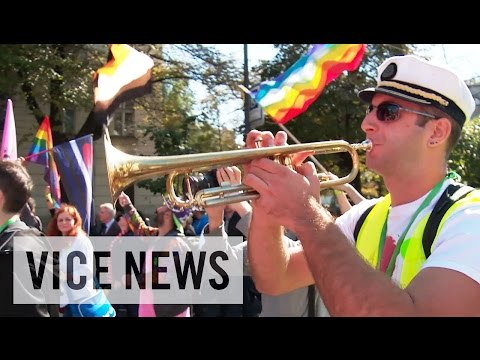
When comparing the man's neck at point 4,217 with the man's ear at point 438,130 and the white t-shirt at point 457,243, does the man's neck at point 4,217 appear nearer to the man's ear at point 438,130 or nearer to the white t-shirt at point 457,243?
the white t-shirt at point 457,243

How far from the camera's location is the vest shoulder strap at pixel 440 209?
201 centimetres

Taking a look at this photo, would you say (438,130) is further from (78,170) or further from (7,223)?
A: (78,170)

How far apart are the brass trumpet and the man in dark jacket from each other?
913mm

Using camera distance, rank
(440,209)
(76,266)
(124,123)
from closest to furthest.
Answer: (440,209) → (76,266) → (124,123)

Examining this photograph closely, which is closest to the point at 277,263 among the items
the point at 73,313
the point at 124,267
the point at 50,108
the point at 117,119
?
the point at 73,313

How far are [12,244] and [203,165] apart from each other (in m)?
1.43

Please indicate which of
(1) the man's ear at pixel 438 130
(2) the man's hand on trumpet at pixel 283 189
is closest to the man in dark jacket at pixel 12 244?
(2) the man's hand on trumpet at pixel 283 189

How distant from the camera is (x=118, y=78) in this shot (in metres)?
6.21

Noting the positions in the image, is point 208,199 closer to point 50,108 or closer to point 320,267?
point 320,267

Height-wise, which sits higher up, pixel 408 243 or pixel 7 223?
pixel 408 243

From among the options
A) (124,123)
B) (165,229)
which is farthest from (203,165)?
(124,123)

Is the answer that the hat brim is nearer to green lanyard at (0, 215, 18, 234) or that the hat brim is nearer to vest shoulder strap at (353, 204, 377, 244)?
vest shoulder strap at (353, 204, 377, 244)

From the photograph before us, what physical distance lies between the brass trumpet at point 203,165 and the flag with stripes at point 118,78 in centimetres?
347
